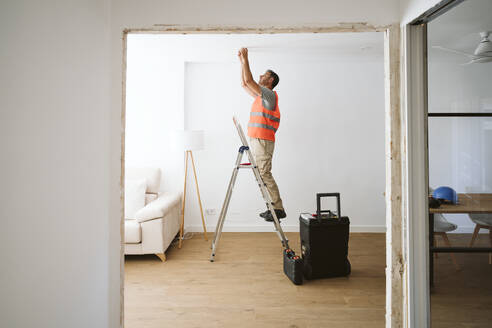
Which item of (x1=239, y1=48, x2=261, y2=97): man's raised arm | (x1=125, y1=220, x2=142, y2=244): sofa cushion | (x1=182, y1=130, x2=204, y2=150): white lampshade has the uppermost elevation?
(x1=239, y1=48, x2=261, y2=97): man's raised arm

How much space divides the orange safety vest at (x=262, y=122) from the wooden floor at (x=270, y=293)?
1417 mm

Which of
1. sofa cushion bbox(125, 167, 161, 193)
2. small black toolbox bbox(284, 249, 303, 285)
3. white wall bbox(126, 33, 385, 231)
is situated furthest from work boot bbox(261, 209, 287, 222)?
sofa cushion bbox(125, 167, 161, 193)

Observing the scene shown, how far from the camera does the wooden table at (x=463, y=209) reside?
1206 millimetres

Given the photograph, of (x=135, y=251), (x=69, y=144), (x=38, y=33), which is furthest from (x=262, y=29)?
(x=135, y=251)

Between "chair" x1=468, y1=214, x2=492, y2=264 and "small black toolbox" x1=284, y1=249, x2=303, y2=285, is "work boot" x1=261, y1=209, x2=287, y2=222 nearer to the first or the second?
"small black toolbox" x1=284, y1=249, x2=303, y2=285

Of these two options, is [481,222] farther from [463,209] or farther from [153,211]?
[153,211]

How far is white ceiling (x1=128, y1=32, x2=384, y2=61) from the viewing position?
10.9 ft

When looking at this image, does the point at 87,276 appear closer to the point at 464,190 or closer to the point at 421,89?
the point at 464,190

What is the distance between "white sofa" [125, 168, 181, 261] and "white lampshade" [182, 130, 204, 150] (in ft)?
2.07

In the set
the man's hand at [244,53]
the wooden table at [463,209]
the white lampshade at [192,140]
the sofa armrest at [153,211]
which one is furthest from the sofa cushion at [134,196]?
the wooden table at [463,209]

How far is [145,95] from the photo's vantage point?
4184 mm

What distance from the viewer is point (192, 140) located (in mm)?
3656

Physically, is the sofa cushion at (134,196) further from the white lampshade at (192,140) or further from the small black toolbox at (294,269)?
the small black toolbox at (294,269)

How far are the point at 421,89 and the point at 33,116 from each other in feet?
5.92
